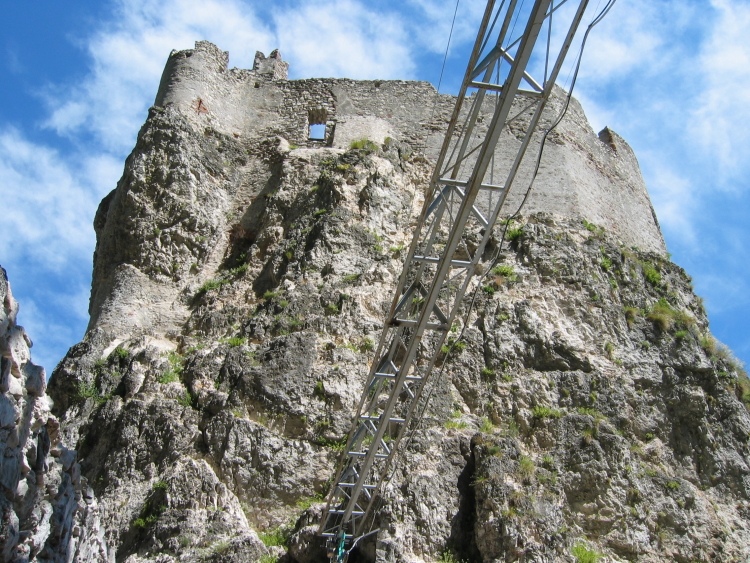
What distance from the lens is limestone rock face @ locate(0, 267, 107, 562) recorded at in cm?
664

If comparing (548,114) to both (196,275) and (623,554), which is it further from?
(623,554)

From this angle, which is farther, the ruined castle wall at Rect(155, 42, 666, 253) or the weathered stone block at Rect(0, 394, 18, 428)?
the ruined castle wall at Rect(155, 42, 666, 253)

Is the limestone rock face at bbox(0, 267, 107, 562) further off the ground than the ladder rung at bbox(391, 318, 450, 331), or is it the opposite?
the ladder rung at bbox(391, 318, 450, 331)

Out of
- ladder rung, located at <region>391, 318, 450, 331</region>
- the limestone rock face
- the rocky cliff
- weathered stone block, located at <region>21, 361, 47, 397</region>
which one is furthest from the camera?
the rocky cliff

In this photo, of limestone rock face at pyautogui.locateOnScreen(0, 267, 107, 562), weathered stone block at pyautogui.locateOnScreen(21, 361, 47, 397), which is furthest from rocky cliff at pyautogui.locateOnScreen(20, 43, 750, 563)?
weathered stone block at pyautogui.locateOnScreen(21, 361, 47, 397)

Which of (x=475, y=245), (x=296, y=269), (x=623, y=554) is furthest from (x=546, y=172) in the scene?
(x=623, y=554)

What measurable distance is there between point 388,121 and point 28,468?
1347 cm

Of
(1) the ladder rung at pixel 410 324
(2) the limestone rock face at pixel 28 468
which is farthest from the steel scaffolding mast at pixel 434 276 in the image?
(2) the limestone rock face at pixel 28 468

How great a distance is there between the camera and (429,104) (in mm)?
19797

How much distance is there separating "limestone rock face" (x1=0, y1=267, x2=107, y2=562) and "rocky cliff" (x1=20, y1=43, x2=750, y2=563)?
0.95 metres

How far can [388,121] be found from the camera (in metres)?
19.3

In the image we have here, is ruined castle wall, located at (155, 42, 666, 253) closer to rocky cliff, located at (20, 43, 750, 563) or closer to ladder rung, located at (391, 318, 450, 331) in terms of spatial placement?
rocky cliff, located at (20, 43, 750, 563)

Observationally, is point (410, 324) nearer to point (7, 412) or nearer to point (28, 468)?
point (28, 468)

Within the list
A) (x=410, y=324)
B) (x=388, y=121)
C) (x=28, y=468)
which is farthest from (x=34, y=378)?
(x=388, y=121)
